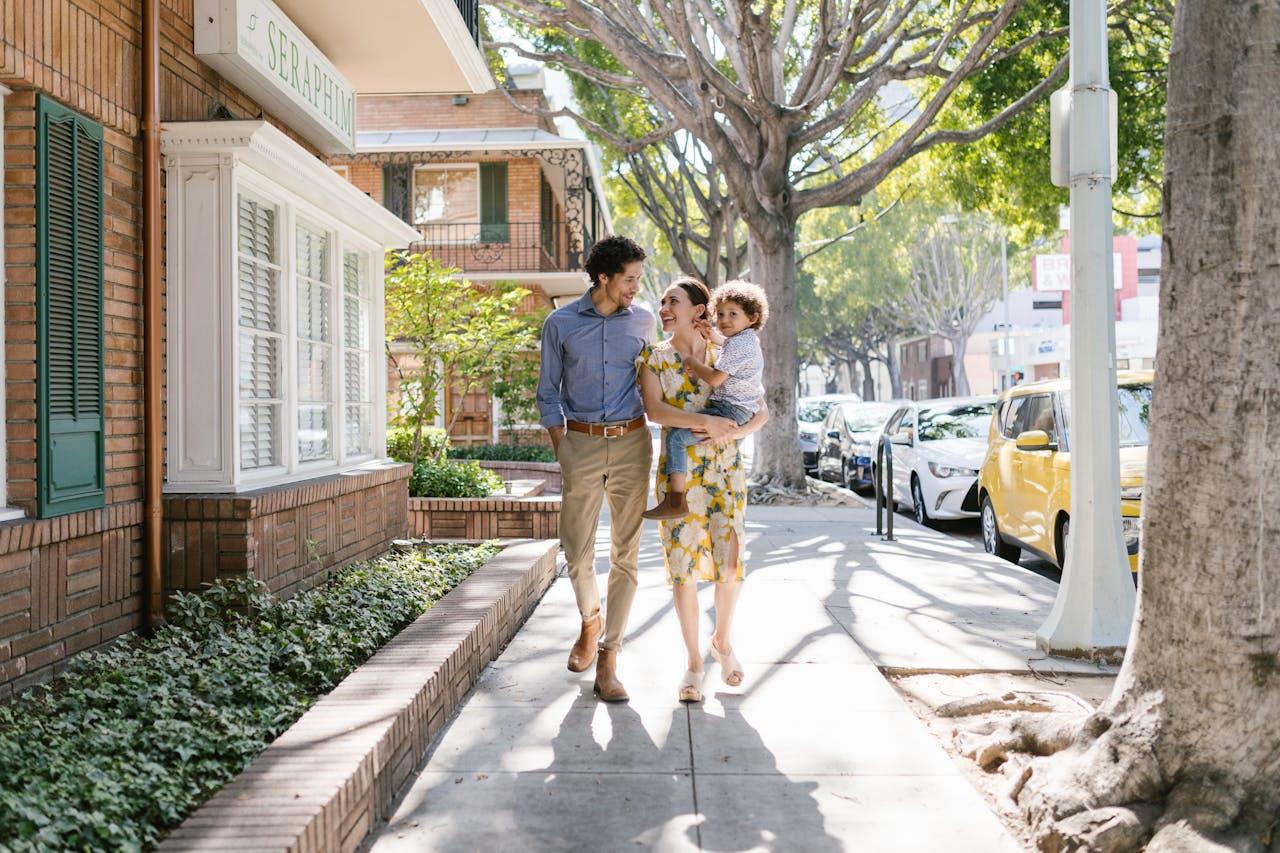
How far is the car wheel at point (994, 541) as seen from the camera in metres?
10.6

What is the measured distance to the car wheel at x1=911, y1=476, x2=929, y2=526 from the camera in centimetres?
1401

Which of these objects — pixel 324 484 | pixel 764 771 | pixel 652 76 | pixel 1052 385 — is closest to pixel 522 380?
pixel 652 76

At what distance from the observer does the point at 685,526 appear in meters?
5.12

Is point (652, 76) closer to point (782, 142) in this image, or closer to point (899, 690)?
point (782, 142)

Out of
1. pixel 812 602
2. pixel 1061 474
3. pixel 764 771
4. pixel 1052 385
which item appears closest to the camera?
pixel 764 771

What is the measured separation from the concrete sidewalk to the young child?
3.15 feet

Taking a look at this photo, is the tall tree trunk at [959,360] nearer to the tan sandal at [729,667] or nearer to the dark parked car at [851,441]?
the dark parked car at [851,441]

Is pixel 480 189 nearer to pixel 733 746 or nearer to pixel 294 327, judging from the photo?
pixel 294 327

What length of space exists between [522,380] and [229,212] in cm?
1166

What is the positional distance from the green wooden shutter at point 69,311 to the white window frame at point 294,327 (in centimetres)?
90

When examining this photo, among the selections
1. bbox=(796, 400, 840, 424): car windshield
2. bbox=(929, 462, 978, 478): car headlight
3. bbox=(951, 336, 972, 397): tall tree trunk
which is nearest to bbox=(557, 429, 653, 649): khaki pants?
bbox=(929, 462, 978, 478): car headlight

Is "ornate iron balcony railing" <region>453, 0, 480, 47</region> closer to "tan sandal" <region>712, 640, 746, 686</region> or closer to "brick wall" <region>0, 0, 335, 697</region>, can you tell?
"brick wall" <region>0, 0, 335, 697</region>

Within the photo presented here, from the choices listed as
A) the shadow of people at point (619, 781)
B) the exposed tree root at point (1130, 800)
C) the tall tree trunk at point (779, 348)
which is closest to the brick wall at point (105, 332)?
the shadow of people at point (619, 781)

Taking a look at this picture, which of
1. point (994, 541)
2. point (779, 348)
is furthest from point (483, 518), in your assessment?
point (779, 348)
